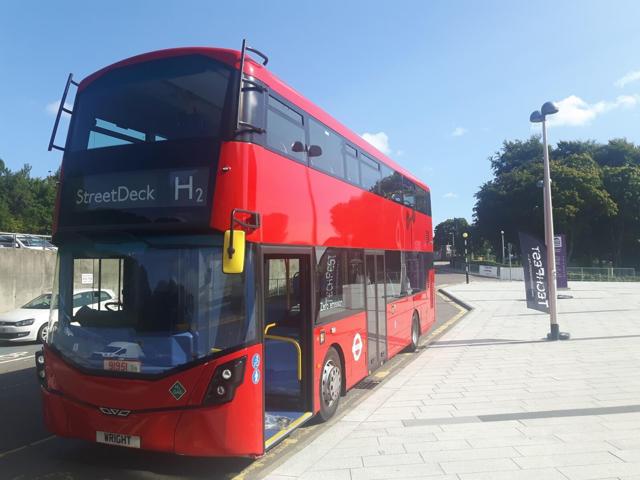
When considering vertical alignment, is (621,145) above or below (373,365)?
above

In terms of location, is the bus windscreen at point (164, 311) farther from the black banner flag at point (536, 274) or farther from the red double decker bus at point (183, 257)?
the black banner flag at point (536, 274)

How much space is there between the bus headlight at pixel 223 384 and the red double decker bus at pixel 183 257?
0.01 meters

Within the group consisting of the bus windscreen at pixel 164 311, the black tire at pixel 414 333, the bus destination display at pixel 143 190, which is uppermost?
the bus destination display at pixel 143 190

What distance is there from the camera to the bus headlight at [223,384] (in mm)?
4410

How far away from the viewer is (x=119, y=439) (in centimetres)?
458

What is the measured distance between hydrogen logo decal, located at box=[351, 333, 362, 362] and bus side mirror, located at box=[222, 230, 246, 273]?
12.2 ft

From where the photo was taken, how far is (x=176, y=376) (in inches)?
174

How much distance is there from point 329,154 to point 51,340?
4.27 m

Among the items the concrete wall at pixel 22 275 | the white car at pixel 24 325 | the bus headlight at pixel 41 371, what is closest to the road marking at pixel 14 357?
the white car at pixel 24 325

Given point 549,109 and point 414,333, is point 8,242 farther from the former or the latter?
point 549,109

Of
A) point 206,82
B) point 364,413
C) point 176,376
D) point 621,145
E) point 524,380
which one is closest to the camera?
point 176,376

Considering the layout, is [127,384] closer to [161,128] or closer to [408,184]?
[161,128]

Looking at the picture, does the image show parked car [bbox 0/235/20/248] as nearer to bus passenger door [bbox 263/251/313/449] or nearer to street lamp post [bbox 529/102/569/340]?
bus passenger door [bbox 263/251/313/449]

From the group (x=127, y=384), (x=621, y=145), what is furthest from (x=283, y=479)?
(x=621, y=145)
